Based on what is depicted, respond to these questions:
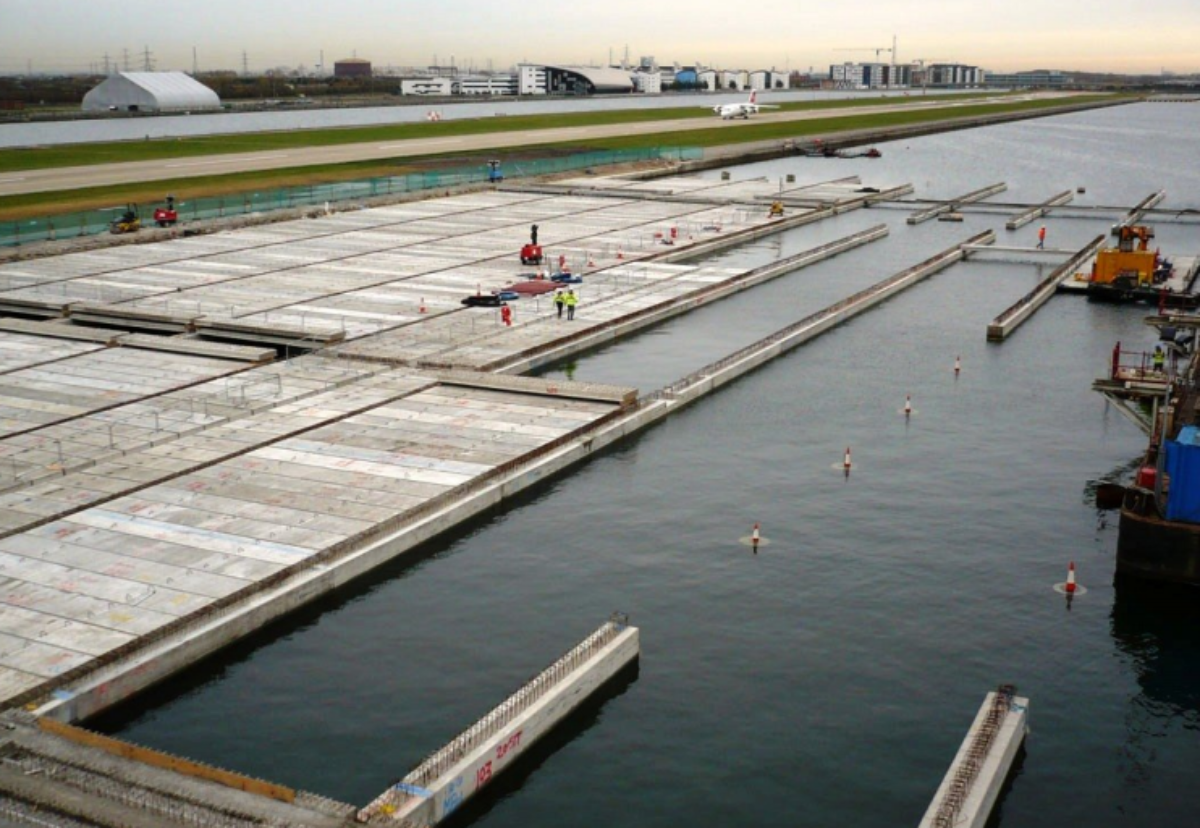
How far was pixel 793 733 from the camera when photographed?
2789 cm

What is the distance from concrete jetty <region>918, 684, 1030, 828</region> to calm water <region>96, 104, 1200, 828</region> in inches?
25.9

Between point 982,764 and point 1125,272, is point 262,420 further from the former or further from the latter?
point 1125,272

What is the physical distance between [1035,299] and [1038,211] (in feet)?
159

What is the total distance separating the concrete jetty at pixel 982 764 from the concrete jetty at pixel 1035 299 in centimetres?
4101

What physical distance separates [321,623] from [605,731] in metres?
8.66

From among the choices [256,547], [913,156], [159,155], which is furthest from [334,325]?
[913,156]

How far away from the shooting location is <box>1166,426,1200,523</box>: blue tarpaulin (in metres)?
35.4

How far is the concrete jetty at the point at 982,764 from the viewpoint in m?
24.1

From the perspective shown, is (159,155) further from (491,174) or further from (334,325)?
(334,325)

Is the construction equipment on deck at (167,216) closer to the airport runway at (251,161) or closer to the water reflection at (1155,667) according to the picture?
the airport runway at (251,161)

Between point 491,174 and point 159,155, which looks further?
point 159,155

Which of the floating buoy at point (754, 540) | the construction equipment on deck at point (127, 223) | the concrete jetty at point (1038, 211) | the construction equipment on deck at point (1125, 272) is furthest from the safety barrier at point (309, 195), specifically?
the floating buoy at point (754, 540)

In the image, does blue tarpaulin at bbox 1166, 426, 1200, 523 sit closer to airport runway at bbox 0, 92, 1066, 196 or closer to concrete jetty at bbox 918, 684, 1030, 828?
concrete jetty at bbox 918, 684, 1030, 828

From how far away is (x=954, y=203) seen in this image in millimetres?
123188
